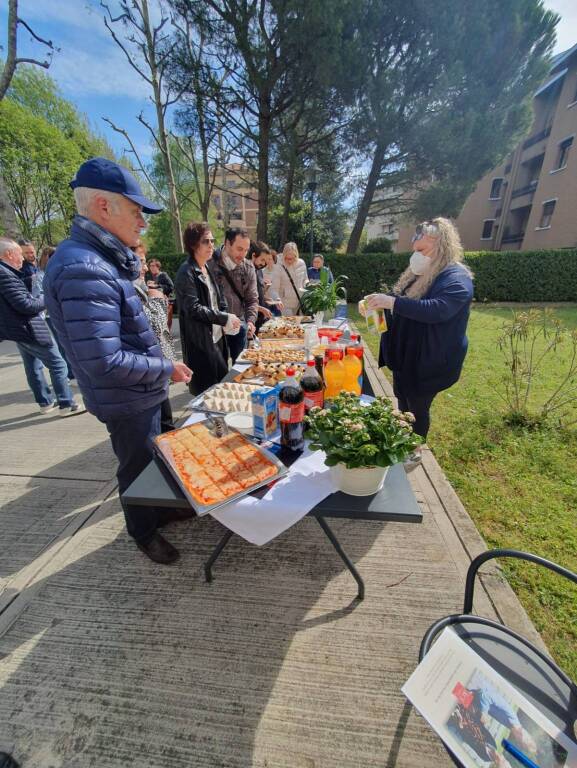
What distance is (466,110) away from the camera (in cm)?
959

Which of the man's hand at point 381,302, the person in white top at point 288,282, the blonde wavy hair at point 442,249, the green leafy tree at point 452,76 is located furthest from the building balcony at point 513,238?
the man's hand at point 381,302

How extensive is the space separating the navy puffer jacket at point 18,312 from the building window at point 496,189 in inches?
1091

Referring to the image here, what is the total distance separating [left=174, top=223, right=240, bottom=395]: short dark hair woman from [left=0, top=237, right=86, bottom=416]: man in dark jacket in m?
1.78

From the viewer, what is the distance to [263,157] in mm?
10672

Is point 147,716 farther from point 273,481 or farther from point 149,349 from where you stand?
point 149,349

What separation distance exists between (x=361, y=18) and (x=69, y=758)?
45.9 feet

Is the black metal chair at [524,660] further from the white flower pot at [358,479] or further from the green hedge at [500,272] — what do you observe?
the green hedge at [500,272]

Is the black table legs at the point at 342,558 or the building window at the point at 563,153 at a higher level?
the building window at the point at 563,153

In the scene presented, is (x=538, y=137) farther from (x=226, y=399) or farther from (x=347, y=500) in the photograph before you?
(x=347, y=500)

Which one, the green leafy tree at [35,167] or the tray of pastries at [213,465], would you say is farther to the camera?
the green leafy tree at [35,167]

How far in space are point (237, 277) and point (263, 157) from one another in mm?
9428

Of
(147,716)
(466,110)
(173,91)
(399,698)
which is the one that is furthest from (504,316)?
(173,91)

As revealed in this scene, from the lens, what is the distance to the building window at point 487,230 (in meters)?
22.5

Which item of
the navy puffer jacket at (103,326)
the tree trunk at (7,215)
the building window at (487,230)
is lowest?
the navy puffer jacket at (103,326)
